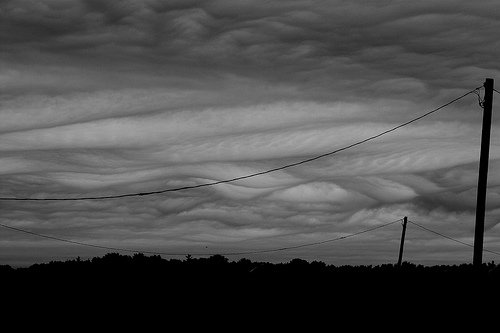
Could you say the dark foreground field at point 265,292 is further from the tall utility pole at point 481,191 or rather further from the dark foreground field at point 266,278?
the tall utility pole at point 481,191

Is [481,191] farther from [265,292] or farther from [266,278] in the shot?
[266,278]

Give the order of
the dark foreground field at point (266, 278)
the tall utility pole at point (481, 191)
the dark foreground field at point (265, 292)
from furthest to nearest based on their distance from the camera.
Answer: the dark foreground field at point (266, 278)
the tall utility pole at point (481, 191)
the dark foreground field at point (265, 292)

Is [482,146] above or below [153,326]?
above

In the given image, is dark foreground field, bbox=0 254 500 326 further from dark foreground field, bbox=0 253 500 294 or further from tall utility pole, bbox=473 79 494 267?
tall utility pole, bbox=473 79 494 267

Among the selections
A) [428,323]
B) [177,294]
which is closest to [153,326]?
[177,294]

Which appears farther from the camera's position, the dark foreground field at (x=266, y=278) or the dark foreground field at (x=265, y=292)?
the dark foreground field at (x=266, y=278)

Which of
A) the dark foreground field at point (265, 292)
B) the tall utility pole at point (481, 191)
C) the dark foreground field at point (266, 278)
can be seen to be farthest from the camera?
the dark foreground field at point (266, 278)

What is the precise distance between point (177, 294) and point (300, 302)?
213 inches

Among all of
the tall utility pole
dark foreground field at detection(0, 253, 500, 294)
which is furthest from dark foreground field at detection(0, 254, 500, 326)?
the tall utility pole

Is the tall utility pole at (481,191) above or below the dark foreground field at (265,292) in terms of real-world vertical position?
above

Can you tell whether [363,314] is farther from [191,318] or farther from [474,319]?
[191,318]

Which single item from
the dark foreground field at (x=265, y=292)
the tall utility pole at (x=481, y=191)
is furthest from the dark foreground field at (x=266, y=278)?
the tall utility pole at (x=481, y=191)

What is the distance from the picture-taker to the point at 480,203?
84.7 feet

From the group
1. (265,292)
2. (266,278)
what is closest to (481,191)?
(265,292)
